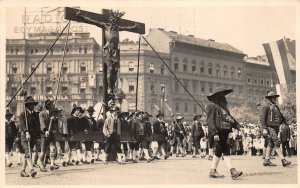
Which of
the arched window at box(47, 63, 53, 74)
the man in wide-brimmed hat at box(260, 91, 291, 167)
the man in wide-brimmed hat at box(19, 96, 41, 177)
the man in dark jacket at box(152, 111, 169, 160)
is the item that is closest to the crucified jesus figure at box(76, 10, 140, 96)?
the man in dark jacket at box(152, 111, 169, 160)

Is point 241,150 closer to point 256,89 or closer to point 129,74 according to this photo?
point 129,74

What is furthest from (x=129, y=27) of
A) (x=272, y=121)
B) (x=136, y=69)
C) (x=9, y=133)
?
A: (x=136, y=69)

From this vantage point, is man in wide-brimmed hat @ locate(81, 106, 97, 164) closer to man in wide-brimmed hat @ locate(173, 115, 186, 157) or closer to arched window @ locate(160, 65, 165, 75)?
man in wide-brimmed hat @ locate(173, 115, 186, 157)

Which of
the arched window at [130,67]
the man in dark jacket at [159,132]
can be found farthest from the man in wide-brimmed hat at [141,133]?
the arched window at [130,67]

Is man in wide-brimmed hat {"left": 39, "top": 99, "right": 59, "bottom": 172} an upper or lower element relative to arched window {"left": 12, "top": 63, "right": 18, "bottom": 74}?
lower

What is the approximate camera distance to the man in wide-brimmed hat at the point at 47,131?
1135 cm

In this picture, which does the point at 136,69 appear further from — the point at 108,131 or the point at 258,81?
the point at 108,131

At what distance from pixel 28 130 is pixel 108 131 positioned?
2.94 metres

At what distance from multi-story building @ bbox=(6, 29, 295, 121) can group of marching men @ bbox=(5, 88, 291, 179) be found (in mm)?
36898

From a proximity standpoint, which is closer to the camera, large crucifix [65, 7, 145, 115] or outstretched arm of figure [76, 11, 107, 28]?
outstretched arm of figure [76, 11, 107, 28]

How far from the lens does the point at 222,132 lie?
9.79 meters

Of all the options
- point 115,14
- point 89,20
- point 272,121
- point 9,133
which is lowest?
point 9,133

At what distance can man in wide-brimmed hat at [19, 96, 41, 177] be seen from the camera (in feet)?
34.3

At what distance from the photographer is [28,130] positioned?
1059 centimetres
